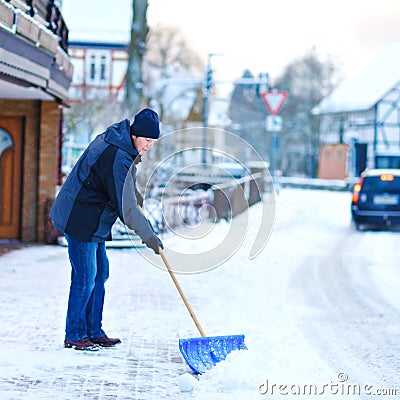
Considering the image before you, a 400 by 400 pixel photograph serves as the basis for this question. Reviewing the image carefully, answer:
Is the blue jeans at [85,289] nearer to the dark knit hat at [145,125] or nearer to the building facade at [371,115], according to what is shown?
the dark knit hat at [145,125]

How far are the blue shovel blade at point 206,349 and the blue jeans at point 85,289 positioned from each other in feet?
2.74

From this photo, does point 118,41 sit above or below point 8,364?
above

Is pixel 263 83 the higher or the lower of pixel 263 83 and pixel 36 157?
the higher

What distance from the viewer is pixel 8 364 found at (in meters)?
5.75

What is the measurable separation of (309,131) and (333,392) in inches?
2217

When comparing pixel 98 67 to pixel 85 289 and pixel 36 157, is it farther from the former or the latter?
pixel 85 289

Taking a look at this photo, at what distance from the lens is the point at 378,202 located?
1850 cm

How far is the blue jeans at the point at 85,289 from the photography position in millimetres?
6180

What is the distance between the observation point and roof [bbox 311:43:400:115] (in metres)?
48.4

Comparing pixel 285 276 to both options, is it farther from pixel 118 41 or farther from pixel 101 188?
pixel 118 41

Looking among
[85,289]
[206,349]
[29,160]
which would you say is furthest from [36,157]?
[206,349]

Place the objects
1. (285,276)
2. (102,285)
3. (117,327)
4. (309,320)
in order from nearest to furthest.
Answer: (102,285), (117,327), (309,320), (285,276)

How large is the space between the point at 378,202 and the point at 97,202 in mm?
13214

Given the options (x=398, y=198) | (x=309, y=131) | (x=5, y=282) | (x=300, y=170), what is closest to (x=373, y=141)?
(x=309, y=131)
